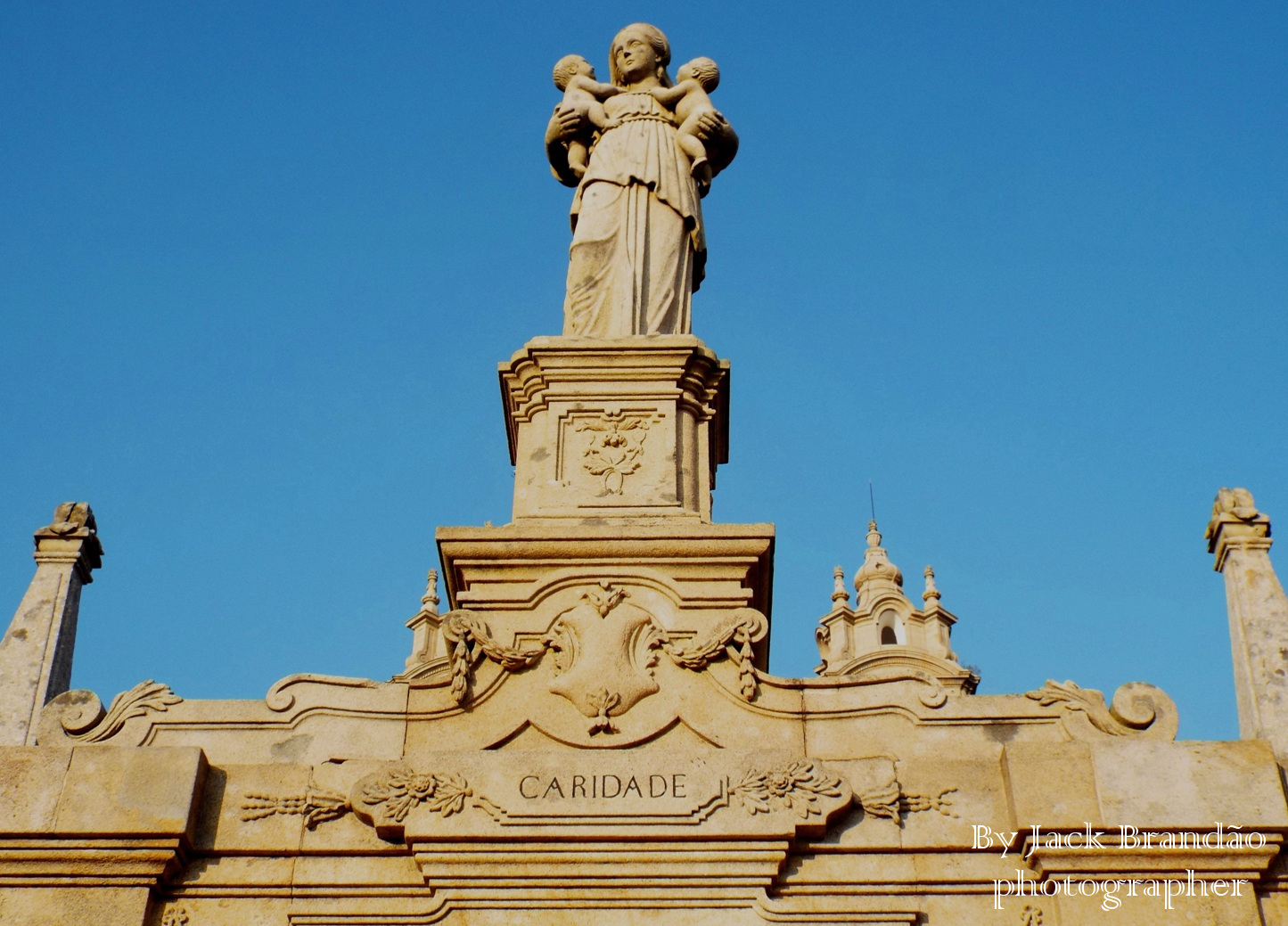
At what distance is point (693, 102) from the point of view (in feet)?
47.5

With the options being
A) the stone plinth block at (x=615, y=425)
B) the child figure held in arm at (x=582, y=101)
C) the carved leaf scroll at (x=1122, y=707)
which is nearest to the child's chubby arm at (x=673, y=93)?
the child figure held in arm at (x=582, y=101)

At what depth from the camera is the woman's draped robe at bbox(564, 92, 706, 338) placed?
13258mm

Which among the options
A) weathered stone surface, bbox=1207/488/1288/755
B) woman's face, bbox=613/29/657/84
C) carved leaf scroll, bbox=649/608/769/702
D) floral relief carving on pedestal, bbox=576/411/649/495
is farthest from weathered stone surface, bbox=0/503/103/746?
weathered stone surface, bbox=1207/488/1288/755

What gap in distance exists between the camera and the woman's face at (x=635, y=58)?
48.8ft

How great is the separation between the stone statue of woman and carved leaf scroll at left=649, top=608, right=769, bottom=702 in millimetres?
3163

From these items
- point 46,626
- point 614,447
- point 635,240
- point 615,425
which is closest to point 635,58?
point 635,240

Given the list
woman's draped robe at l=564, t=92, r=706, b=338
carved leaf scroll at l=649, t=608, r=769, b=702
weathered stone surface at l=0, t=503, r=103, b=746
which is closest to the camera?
carved leaf scroll at l=649, t=608, r=769, b=702

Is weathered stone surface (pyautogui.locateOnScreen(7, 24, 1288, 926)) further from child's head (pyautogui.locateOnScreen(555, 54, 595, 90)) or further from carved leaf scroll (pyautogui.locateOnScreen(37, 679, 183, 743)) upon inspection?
child's head (pyautogui.locateOnScreen(555, 54, 595, 90))

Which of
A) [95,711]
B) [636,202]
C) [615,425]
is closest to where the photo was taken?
[95,711]

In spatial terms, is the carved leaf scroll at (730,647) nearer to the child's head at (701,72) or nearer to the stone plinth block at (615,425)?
the stone plinth block at (615,425)

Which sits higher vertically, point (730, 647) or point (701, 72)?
point (701, 72)

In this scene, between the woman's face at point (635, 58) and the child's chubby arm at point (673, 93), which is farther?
the woman's face at point (635, 58)

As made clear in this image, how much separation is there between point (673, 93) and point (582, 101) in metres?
0.84

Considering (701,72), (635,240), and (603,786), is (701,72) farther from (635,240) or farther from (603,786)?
(603,786)
